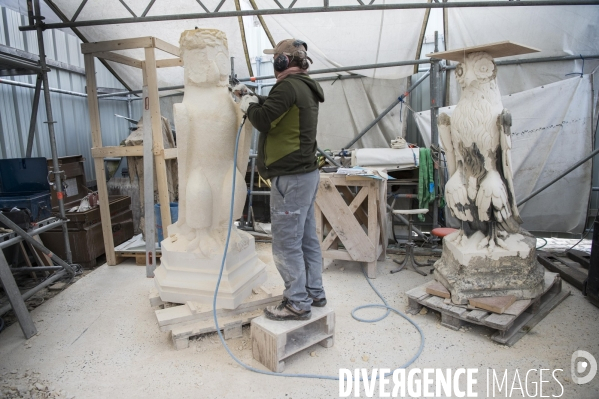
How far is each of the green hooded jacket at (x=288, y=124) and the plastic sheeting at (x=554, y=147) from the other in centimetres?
368

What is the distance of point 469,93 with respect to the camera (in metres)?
3.43

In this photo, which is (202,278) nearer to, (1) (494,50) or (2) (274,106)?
(2) (274,106)

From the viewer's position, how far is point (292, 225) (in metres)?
2.70

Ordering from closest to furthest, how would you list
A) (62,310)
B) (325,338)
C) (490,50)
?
(325,338) → (490,50) → (62,310)

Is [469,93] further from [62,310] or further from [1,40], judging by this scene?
[1,40]

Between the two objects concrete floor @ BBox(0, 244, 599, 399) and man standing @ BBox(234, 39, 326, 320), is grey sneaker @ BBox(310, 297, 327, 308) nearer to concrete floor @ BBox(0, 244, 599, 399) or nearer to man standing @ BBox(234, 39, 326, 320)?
man standing @ BBox(234, 39, 326, 320)

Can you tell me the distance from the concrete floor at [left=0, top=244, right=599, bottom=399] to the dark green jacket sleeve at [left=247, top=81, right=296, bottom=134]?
1.73 metres

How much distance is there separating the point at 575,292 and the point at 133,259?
5080mm

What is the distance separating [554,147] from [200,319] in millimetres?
5193

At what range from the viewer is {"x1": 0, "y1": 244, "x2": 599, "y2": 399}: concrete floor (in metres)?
2.61

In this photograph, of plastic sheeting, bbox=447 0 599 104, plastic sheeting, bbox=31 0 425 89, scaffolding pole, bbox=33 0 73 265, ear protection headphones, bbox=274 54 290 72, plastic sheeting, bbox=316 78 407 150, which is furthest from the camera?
plastic sheeting, bbox=316 78 407 150

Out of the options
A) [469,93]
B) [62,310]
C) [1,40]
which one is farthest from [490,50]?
[1,40]

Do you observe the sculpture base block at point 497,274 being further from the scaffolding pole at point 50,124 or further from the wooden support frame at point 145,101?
the scaffolding pole at point 50,124

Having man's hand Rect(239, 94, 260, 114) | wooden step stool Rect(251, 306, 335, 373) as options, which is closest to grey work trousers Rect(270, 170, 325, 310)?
wooden step stool Rect(251, 306, 335, 373)
